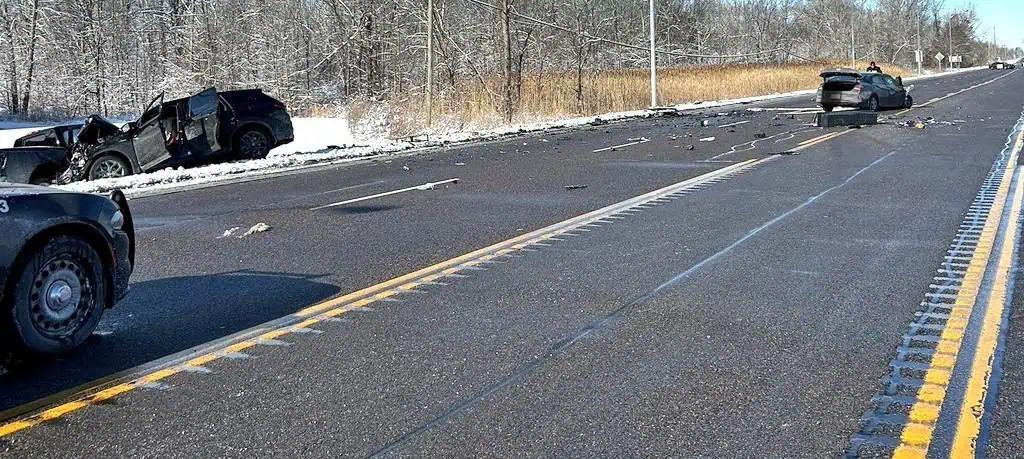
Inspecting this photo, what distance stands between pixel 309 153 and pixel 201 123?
3.47m

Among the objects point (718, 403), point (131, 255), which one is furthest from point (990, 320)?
point (131, 255)

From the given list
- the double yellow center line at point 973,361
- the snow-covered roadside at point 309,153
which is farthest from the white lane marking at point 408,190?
the double yellow center line at point 973,361

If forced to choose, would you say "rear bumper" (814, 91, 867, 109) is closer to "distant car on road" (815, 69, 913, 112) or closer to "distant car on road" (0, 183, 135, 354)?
"distant car on road" (815, 69, 913, 112)

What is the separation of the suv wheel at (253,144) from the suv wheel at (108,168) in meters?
2.46

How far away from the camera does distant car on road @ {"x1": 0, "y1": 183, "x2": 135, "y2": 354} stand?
4926 millimetres

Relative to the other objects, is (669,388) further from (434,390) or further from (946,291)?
(946,291)

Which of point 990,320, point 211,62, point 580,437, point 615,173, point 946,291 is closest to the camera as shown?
point 580,437

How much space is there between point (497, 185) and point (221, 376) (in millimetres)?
9159

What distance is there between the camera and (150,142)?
17203mm

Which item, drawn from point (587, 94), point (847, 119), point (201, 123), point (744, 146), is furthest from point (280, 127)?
point (587, 94)

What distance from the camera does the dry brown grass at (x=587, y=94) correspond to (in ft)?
97.2

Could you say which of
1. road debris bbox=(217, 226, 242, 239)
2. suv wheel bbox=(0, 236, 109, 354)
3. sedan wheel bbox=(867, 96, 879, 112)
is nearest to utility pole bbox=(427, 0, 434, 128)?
sedan wheel bbox=(867, 96, 879, 112)

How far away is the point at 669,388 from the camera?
4.56m

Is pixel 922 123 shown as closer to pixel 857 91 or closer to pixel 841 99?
pixel 857 91
